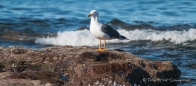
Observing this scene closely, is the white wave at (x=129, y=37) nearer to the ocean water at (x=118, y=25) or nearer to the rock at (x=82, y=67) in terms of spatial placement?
the ocean water at (x=118, y=25)

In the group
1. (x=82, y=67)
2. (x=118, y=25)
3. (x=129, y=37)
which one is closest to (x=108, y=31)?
(x=82, y=67)

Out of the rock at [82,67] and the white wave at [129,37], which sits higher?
the white wave at [129,37]

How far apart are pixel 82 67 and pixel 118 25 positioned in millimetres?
8800

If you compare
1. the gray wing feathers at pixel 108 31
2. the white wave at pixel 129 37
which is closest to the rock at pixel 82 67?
the gray wing feathers at pixel 108 31

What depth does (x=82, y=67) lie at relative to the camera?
6.34 m

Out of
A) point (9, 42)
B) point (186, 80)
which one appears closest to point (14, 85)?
point (186, 80)

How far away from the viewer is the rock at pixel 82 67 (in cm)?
548

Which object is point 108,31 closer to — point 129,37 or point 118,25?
point 129,37

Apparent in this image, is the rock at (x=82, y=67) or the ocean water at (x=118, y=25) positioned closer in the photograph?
the rock at (x=82, y=67)

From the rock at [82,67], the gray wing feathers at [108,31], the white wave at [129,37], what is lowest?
the rock at [82,67]


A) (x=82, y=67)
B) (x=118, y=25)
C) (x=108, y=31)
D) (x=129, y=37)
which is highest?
(x=118, y=25)

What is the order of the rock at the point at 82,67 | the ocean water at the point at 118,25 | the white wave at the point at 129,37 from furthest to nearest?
the white wave at the point at 129,37, the ocean water at the point at 118,25, the rock at the point at 82,67

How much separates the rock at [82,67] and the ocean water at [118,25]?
0.99m

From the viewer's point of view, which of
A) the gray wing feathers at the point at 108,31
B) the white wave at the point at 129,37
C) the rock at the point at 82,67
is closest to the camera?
the rock at the point at 82,67
